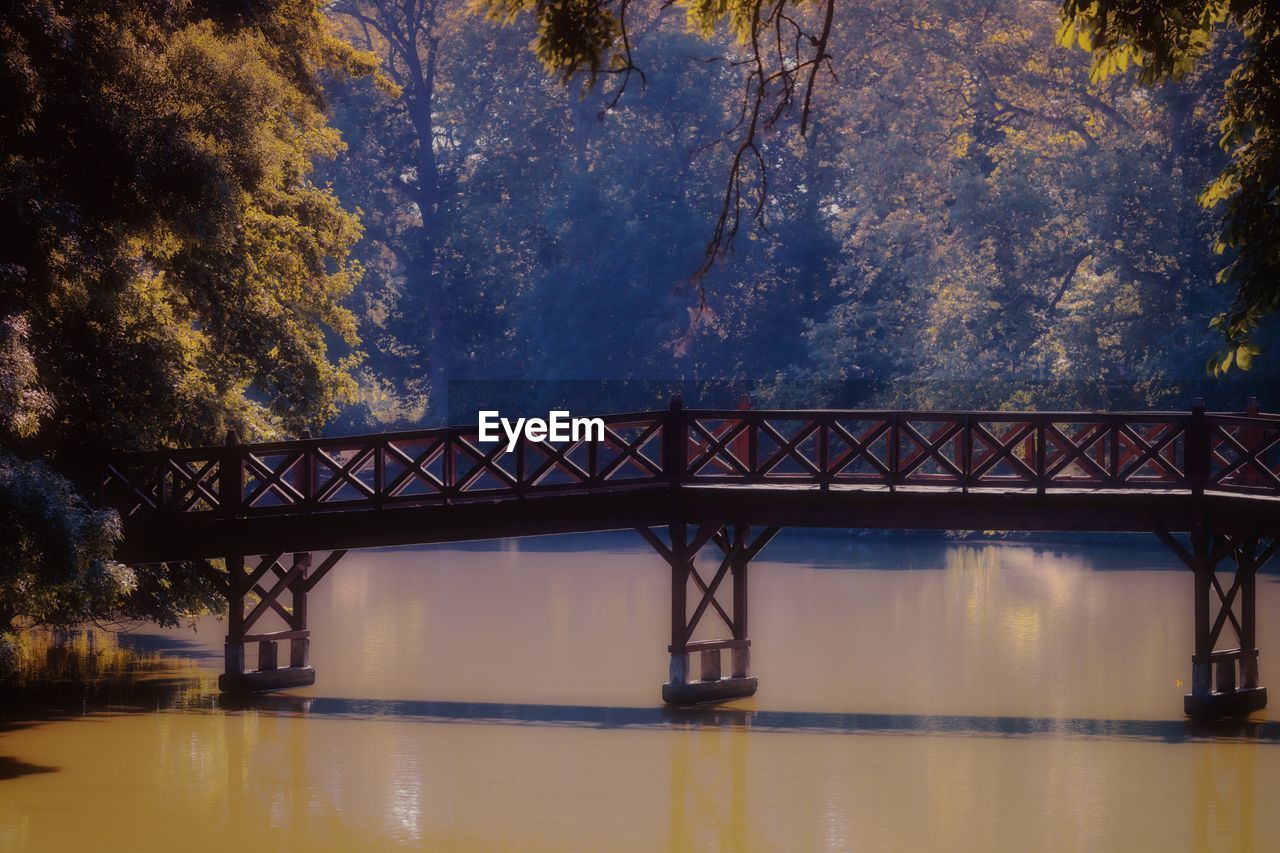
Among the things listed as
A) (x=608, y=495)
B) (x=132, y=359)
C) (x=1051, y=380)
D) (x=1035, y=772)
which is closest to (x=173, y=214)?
(x=132, y=359)

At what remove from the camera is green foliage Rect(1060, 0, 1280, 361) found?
12.4 meters

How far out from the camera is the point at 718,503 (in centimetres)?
2180

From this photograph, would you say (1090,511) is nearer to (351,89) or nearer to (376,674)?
(376,674)

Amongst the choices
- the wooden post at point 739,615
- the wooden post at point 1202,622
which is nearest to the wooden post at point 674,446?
the wooden post at point 739,615

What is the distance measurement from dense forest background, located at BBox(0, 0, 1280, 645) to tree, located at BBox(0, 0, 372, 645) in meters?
0.05

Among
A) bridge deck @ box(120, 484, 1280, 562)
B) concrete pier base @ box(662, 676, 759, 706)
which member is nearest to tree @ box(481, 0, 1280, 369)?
bridge deck @ box(120, 484, 1280, 562)

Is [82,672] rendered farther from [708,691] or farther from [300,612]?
[708,691]

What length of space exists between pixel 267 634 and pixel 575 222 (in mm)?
36741

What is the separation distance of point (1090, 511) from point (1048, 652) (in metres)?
5.75

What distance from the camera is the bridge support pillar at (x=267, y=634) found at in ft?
73.1

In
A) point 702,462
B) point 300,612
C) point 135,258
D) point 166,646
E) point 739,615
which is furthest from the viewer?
point 166,646

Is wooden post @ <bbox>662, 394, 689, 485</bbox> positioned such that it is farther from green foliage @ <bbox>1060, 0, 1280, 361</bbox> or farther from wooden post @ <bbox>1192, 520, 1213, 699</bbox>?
green foliage @ <bbox>1060, 0, 1280, 361</bbox>

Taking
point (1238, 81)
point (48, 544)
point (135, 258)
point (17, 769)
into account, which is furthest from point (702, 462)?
point (1238, 81)

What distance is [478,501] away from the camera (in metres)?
22.4
